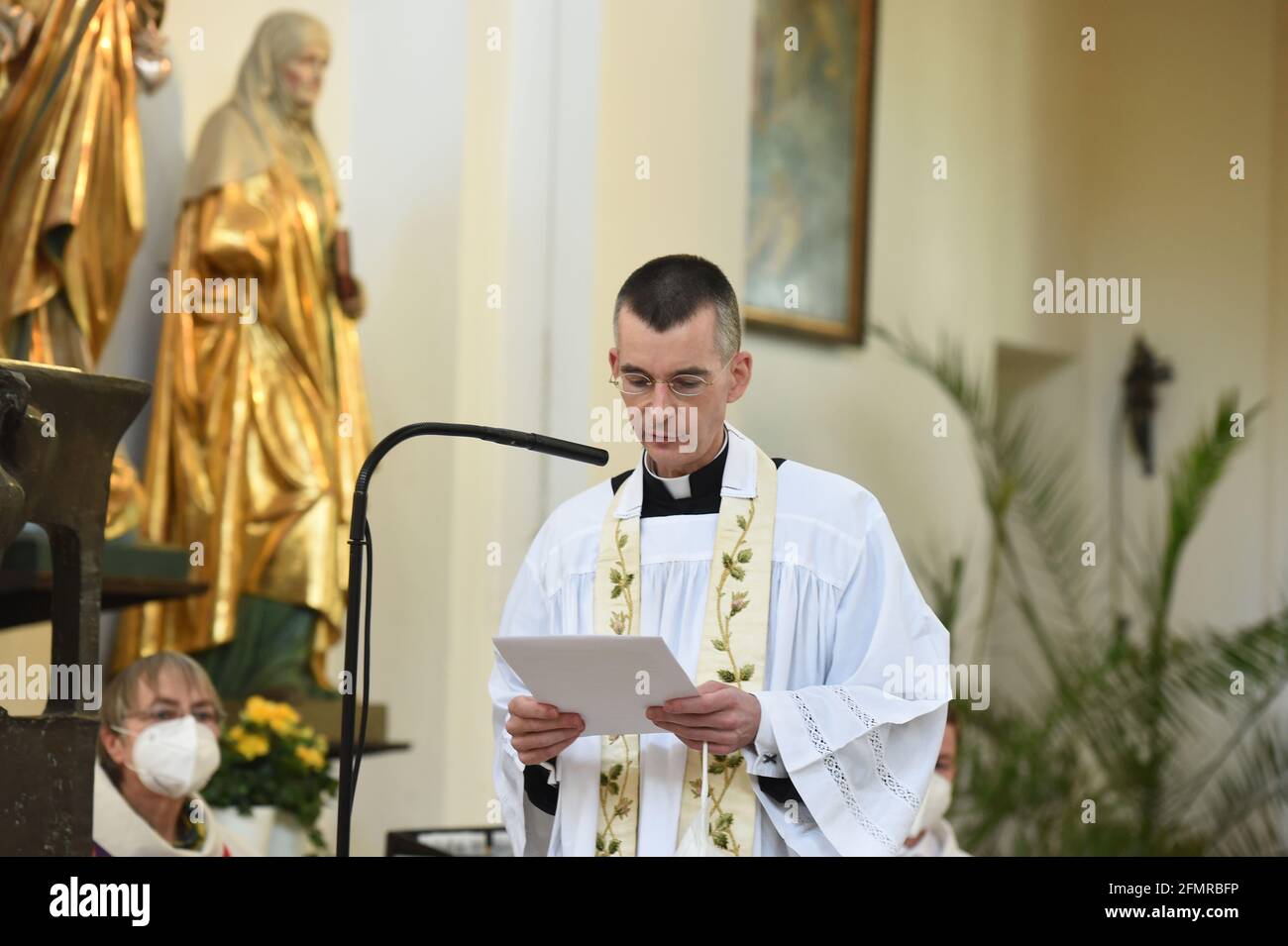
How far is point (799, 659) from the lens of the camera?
10.7 ft

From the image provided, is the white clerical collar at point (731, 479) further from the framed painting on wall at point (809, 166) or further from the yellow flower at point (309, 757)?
the framed painting on wall at point (809, 166)

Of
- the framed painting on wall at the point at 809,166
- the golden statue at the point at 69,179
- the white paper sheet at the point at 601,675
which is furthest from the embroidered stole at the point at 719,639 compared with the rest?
the framed painting on wall at the point at 809,166

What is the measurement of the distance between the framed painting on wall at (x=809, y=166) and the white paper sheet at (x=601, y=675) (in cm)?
554

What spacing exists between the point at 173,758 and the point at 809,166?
533cm

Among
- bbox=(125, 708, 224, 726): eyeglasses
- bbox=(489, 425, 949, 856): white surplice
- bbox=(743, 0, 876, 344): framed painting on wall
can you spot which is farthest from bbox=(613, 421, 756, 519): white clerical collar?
bbox=(743, 0, 876, 344): framed painting on wall

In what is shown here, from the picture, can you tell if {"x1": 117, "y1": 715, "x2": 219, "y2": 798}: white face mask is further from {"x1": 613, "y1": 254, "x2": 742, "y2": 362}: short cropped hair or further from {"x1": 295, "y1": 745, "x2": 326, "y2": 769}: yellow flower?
{"x1": 613, "y1": 254, "x2": 742, "y2": 362}: short cropped hair

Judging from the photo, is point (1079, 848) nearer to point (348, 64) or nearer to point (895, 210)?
point (895, 210)

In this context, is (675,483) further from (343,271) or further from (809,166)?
(809,166)

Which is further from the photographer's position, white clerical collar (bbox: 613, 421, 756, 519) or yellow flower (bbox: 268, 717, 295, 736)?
yellow flower (bbox: 268, 717, 295, 736)

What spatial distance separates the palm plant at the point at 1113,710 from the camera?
8.91 meters

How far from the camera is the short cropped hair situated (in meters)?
3.12

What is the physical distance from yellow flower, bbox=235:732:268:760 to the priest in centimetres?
252
